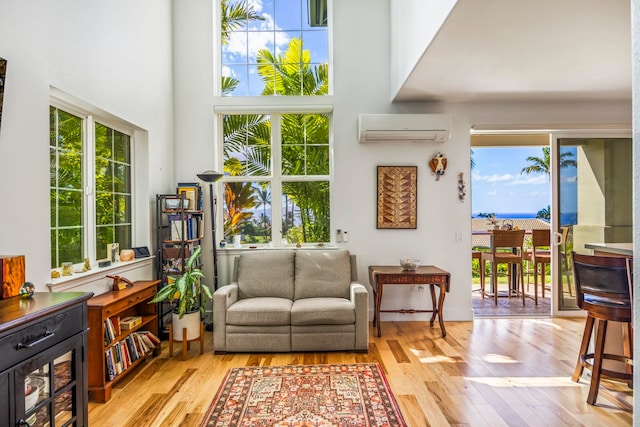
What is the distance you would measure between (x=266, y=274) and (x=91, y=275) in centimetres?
163

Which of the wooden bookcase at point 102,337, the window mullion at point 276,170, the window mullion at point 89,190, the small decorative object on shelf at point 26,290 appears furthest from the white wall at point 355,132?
the small decorative object on shelf at point 26,290

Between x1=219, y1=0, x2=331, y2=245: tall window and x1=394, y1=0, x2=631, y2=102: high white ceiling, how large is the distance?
118 cm

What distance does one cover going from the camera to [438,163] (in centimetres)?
433

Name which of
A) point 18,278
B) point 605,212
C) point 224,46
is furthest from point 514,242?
point 18,278

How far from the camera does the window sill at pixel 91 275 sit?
8.07 ft

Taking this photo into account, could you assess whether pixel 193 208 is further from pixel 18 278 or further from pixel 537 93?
pixel 537 93

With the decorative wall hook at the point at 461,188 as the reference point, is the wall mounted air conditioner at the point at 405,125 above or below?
above

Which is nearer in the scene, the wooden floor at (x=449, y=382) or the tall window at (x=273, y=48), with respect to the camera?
the wooden floor at (x=449, y=382)

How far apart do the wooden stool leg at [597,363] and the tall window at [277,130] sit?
2.76 m

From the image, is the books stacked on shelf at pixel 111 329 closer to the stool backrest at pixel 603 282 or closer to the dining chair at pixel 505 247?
the stool backrest at pixel 603 282

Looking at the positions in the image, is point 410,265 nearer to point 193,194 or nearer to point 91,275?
point 193,194

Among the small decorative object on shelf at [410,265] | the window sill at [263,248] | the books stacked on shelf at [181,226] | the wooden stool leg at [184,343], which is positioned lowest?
the wooden stool leg at [184,343]

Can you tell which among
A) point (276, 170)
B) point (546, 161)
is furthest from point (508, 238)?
point (546, 161)

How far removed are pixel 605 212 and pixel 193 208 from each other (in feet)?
15.7
